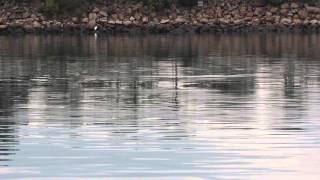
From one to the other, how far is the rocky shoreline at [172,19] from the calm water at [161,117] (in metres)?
33.9

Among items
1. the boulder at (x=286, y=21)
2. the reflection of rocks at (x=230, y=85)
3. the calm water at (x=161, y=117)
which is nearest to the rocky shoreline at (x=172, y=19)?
the boulder at (x=286, y=21)

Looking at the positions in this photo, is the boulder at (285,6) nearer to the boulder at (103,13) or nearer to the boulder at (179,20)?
the boulder at (179,20)

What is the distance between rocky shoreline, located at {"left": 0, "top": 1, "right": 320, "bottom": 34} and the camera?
8194cm

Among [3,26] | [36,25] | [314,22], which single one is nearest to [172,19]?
[36,25]

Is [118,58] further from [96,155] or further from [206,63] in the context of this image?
[96,155]

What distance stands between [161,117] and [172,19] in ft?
197

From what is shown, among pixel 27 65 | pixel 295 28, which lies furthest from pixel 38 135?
pixel 295 28

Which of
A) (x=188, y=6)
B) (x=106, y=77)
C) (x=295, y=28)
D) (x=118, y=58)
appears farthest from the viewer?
(x=188, y=6)

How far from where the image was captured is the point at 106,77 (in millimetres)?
36688

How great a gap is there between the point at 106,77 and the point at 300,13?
48.5 metres

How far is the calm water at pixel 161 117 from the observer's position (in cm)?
1756

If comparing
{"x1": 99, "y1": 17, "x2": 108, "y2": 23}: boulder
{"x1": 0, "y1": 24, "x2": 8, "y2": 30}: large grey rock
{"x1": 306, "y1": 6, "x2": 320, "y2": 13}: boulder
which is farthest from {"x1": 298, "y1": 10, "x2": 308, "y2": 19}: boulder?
{"x1": 0, "y1": 24, "x2": 8, "y2": 30}: large grey rock

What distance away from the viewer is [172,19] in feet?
275

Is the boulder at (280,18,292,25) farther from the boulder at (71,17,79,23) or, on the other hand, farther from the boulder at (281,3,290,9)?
the boulder at (71,17,79,23)
